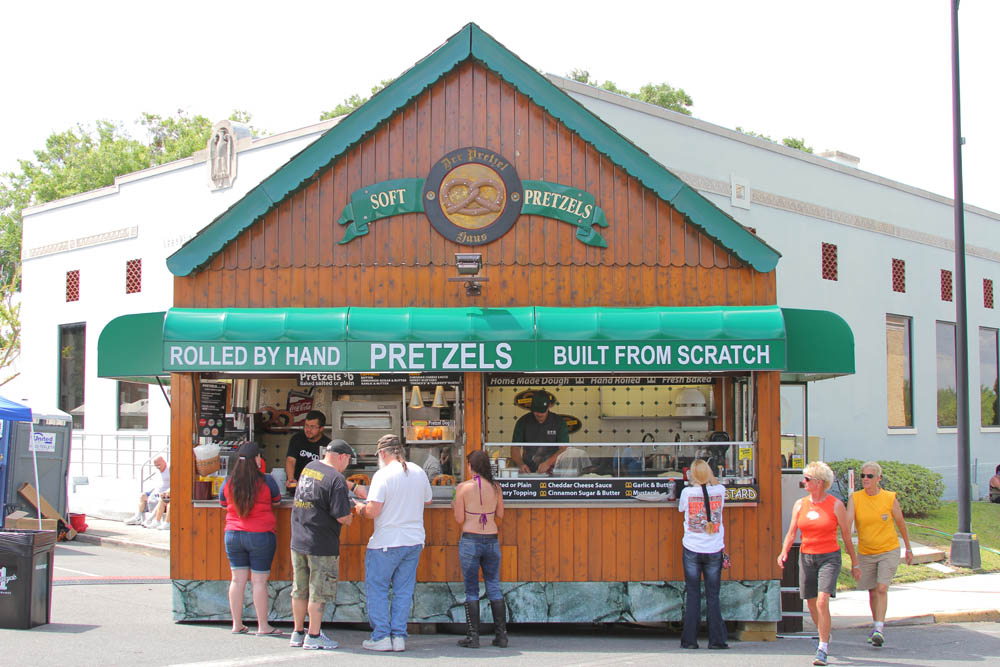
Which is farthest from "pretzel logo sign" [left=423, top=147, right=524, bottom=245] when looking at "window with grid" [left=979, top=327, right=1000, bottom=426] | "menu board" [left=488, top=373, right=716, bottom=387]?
"window with grid" [left=979, top=327, right=1000, bottom=426]

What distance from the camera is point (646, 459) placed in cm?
975

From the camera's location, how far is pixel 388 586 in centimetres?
836

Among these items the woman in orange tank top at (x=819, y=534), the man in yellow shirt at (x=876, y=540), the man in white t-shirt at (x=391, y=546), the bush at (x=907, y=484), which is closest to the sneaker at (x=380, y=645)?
the man in white t-shirt at (x=391, y=546)

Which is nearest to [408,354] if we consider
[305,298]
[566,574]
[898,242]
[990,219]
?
[305,298]

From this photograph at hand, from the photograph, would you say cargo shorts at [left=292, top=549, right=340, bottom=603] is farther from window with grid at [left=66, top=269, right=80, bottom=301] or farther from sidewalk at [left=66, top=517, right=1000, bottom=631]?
window with grid at [left=66, top=269, right=80, bottom=301]

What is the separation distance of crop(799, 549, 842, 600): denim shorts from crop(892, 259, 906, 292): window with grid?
13.2 metres

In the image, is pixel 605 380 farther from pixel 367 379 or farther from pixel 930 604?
pixel 930 604

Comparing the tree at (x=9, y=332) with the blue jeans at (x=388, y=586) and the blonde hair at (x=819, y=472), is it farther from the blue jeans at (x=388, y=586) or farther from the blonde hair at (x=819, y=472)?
the blonde hair at (x=819, y=472)

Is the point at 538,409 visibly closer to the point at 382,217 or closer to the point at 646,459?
the point at 646,459

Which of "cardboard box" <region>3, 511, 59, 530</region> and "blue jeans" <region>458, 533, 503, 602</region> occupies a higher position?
"blue jeans" <region>458, 533, 503, 602</region>

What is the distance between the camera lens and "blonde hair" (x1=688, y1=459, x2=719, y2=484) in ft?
28.5

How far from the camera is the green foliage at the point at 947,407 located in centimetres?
2159

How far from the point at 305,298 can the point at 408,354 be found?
4.24 feet

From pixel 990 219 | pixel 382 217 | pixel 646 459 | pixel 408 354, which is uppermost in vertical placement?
pixel 990 219
